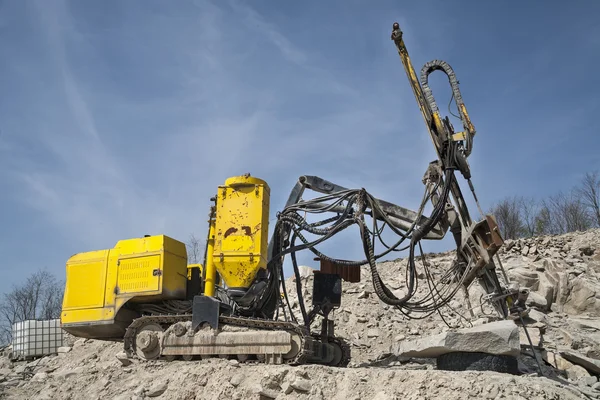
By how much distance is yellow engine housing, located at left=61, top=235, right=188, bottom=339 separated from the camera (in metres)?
9.08

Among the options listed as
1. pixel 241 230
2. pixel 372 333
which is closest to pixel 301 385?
pixel 241 230

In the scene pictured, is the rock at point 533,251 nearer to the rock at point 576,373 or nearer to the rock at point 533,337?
the rock at point 533,337

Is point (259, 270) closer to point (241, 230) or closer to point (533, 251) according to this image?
point (241, 230)

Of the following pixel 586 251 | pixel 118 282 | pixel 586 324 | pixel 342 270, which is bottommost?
pixel 586 324

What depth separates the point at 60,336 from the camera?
14242 mm

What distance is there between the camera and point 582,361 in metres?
8.50

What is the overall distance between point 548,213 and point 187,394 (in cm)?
2907

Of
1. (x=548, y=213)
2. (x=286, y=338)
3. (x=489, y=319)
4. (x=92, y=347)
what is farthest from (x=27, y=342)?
(x=548, y=213)

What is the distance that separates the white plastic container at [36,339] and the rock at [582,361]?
11.8 metres

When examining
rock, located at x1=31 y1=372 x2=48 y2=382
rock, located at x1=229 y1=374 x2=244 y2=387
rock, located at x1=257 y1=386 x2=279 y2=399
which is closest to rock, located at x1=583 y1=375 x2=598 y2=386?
rock, located at x1=257 y1=386 x2=279 y2=399

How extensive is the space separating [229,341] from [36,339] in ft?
27.0

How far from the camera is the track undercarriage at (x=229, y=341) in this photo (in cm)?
791

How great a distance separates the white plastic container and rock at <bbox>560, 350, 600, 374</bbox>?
38.8 ft

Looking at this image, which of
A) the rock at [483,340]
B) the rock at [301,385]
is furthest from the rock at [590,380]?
the rock at [301,385]
